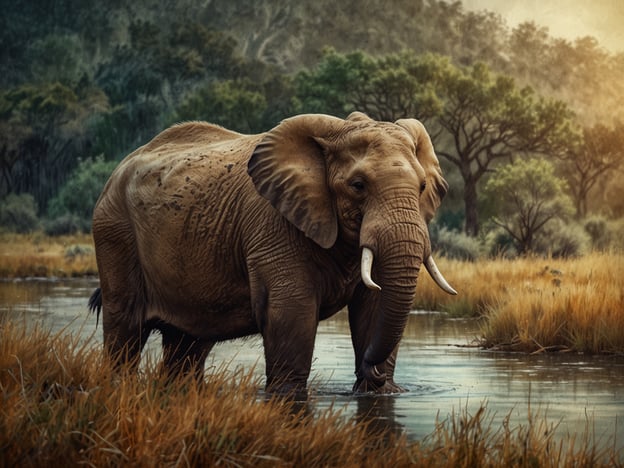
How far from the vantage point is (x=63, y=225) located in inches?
2029

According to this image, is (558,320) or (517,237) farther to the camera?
(517,237)

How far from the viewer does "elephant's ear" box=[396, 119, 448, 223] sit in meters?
10.1

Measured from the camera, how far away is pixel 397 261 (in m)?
9.34

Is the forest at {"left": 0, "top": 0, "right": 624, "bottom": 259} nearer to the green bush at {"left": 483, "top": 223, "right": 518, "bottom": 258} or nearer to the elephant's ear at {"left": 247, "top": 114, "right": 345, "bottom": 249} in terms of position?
the green bush at {"left": 483, "top": 223, "right": 518, "bottom": 258}

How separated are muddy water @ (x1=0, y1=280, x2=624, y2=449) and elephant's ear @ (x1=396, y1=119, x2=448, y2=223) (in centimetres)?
139

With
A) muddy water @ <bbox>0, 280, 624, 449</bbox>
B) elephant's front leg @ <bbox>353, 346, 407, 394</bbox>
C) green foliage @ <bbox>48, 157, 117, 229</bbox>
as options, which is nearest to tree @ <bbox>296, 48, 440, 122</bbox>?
green foliage @ <bbox>48, 157, 117, 229</bbox>

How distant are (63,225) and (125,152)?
14.3 metres

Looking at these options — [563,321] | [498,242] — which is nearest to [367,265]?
[563,321]

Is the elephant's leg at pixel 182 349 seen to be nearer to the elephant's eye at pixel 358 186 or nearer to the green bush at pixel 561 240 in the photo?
the elephant's eye at pixel 358 186

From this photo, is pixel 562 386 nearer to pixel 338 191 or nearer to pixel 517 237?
pixel 338 191

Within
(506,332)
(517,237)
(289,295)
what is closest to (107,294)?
(289,295)

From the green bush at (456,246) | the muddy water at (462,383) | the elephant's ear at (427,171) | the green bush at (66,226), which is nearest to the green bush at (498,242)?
the green bush at (456,246)

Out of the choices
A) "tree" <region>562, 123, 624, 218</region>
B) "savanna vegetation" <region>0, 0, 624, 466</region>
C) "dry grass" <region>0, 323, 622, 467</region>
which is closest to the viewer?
"dry grass" <region>0, 323, 622, 467</region>

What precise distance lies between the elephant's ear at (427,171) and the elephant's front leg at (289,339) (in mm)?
1042
